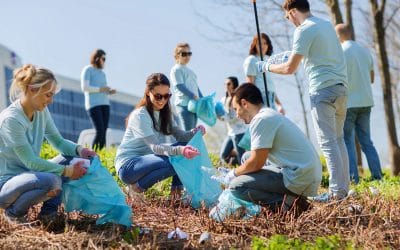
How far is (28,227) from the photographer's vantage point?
477 cm

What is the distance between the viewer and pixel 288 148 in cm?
504

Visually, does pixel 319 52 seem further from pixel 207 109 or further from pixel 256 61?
pixel 207 109

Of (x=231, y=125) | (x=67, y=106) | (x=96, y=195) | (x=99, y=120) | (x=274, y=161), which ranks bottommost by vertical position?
(x=67, y=106)

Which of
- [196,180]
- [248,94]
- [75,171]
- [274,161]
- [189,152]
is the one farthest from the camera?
[196,180]

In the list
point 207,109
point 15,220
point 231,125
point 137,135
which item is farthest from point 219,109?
point 15,220

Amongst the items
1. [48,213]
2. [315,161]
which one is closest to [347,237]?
[315,161]

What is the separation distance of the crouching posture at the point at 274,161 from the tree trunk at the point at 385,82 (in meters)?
7.20

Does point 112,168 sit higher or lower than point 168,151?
lower

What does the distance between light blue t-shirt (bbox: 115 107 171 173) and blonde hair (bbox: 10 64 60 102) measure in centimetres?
113

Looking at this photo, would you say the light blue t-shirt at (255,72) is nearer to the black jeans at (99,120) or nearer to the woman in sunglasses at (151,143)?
the woman in sunglasses at (151,143)

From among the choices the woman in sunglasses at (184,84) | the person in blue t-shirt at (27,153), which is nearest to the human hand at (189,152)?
the person in blue t-shirt at (27,153)

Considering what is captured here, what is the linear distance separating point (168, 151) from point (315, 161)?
1.26 meters

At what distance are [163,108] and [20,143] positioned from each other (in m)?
1.64

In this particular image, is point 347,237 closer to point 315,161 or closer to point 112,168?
point 315,161
